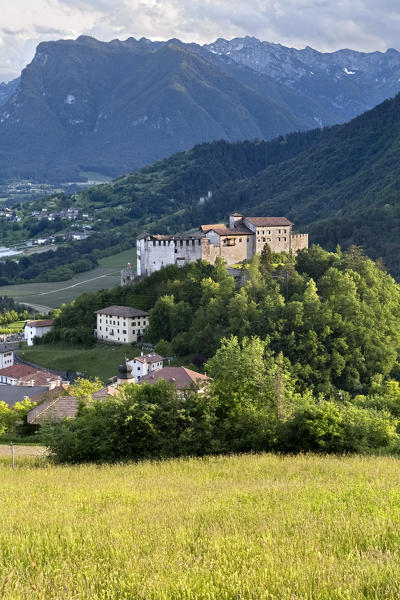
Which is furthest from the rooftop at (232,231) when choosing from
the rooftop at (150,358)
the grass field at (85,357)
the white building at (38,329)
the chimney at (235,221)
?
the white building at (38,329)

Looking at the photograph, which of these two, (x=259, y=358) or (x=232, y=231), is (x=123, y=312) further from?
(x=259, y=358)

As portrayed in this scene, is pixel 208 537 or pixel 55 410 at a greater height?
pixel 208 537

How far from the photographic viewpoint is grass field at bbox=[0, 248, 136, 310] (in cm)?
15262

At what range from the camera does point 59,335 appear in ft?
301

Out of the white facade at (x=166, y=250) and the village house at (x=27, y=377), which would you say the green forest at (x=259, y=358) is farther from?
the village house at (x=27, y=377)

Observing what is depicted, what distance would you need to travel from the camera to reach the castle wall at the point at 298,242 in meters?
86.7

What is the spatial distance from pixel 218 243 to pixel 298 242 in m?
12.8

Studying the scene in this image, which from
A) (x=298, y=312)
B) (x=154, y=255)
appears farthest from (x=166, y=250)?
(x=298, y=312)

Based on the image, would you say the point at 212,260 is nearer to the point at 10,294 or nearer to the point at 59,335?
the point at 59,335

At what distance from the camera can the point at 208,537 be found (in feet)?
40.3

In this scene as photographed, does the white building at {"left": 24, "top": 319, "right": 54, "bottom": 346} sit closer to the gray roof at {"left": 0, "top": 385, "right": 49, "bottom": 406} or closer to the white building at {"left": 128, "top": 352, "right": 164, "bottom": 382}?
the gray roof at {"left": 0, "top": 385, "right": 49, "bottom": 406}

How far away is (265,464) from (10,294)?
14817 centimetres

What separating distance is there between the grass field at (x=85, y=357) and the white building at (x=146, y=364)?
407 centimetres

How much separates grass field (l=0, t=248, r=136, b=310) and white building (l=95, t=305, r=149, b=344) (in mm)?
62657
